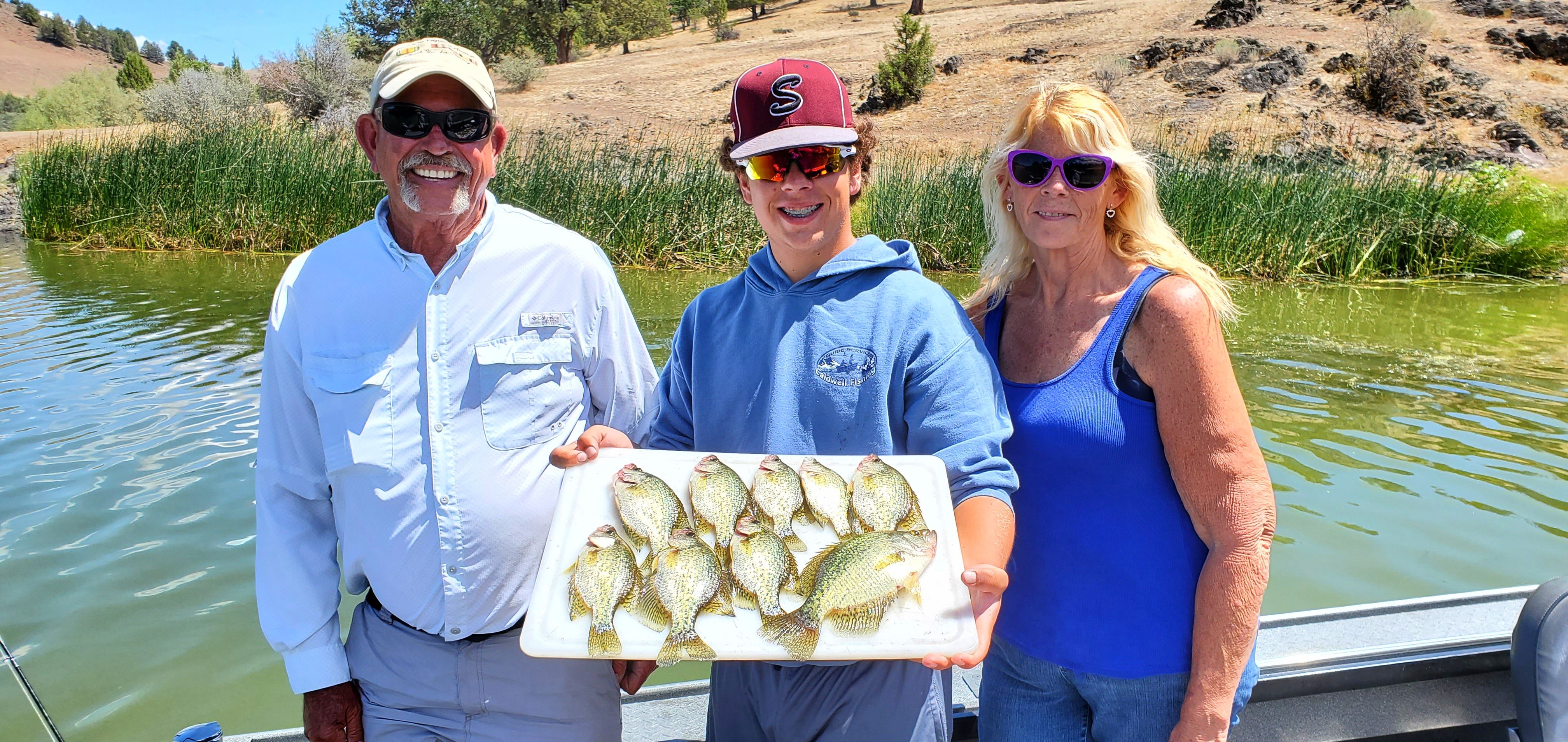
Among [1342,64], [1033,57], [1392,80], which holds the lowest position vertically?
[1392,80]

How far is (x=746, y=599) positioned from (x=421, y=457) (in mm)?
791

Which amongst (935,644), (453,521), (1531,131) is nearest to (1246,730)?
(935,644)

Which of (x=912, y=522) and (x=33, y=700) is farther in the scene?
(x=33, y=700)

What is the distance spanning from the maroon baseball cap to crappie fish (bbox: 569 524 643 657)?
72 cm

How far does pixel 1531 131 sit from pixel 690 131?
21959 millimetres

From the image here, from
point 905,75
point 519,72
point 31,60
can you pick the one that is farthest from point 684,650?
point 31,60

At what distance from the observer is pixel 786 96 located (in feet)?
5.54

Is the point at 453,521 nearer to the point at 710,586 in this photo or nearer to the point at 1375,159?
the point at 710,586

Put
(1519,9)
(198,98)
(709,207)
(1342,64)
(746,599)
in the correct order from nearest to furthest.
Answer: (746,599) < (709,207) < (198,98) < (1342,64) < (1519,9)

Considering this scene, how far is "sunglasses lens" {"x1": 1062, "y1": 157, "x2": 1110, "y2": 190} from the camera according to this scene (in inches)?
70.9

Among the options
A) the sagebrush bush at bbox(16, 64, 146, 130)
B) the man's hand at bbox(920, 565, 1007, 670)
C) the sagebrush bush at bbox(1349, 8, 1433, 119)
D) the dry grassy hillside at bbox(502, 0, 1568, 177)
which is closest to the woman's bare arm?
the man's hand at bbox(920, 565, 1007, 670)

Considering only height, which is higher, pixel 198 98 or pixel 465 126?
pixel 198 98

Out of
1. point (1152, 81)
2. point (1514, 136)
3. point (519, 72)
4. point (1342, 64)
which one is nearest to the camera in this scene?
point (1514, 136)

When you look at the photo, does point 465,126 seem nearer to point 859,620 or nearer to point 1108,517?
point 859,620
